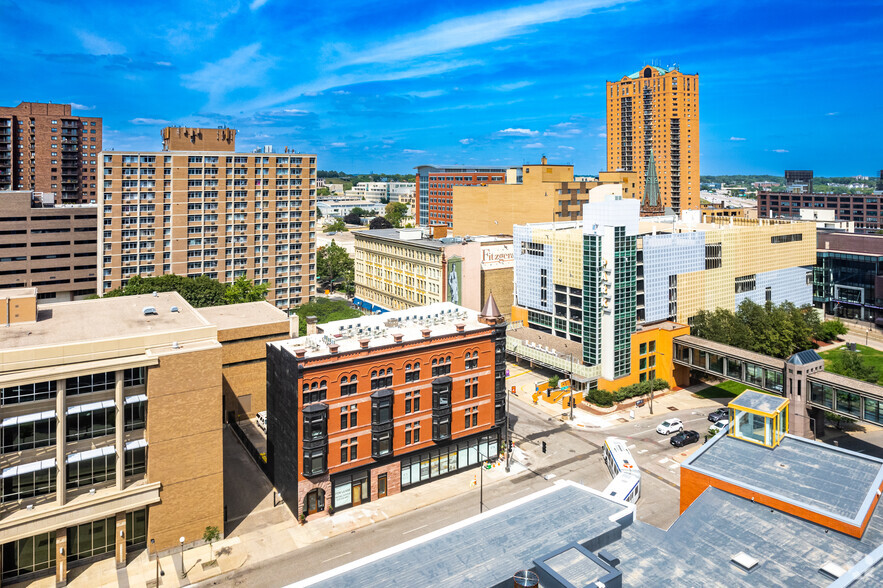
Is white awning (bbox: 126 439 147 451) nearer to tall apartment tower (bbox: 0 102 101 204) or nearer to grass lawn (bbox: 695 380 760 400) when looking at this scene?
grass lawn (bbox: 695 380 760 400)

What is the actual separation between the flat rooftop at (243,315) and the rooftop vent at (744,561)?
58381mm

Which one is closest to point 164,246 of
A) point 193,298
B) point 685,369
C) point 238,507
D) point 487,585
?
point 193,298

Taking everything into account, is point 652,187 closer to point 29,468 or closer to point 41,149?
point 41,149

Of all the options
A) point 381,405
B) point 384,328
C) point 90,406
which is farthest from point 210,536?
point 384,328

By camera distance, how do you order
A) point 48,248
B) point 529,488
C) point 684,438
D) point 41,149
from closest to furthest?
point 529,488, point 684,438, point 48,248, point 41,149

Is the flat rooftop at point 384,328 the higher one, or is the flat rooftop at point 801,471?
the flat rooftop at point 384,328

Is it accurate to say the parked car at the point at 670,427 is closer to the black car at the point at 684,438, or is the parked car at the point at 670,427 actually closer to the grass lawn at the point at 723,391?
the black car at the point at 684,438

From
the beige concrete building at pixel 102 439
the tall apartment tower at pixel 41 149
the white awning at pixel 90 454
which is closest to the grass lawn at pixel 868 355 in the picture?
the beige concrete building at pixel 102 439

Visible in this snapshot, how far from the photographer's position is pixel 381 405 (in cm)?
5594

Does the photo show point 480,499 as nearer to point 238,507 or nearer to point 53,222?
point 238,507

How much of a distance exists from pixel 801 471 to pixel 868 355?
Result: 7322 cm

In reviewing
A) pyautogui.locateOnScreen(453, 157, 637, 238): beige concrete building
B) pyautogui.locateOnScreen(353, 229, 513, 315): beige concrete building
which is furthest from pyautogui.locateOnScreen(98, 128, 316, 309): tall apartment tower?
pyautogui.locateOnScreen(453, 157, 637, 238): beige concrete building

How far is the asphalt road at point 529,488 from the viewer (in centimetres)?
4659

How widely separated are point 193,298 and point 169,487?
6384 centimetres
